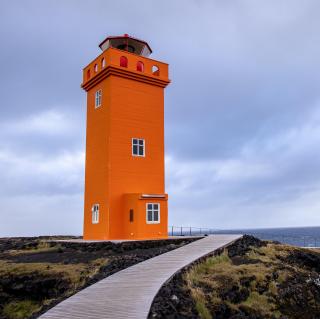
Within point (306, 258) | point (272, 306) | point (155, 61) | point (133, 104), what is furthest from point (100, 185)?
point (272, 306)

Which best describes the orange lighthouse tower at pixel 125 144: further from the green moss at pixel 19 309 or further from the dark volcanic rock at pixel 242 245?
the green moss at pixel 19 309

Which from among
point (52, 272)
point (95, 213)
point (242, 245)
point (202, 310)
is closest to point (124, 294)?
point (202, 310)

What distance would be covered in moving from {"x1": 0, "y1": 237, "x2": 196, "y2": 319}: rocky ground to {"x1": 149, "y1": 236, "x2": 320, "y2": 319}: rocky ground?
3076mm

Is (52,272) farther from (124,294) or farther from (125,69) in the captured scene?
(125,69)

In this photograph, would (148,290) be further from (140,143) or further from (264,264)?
(140,143)

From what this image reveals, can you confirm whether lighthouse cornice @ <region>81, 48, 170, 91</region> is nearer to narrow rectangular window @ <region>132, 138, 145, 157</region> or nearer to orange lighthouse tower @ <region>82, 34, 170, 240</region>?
orange lighthouse tower @ <region>82, 34, 170, 240</region>

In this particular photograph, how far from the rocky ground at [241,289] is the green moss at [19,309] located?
21.3 ft

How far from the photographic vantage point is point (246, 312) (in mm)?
12773

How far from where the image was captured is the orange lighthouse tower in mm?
25156

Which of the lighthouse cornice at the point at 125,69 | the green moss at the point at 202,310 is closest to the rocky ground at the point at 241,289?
the green moss at the point at 202,310

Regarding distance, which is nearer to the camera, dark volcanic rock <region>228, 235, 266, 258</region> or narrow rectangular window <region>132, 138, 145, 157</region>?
dark volcanic rock <region>228, 235, 266, 258</region>

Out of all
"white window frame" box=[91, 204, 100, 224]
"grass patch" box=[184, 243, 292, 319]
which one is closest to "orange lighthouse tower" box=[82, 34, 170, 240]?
"white window frame" box=[91, 204, 100, 224]

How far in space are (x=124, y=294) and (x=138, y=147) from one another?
16288 millimetres

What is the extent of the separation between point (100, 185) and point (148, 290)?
50.4 ft
